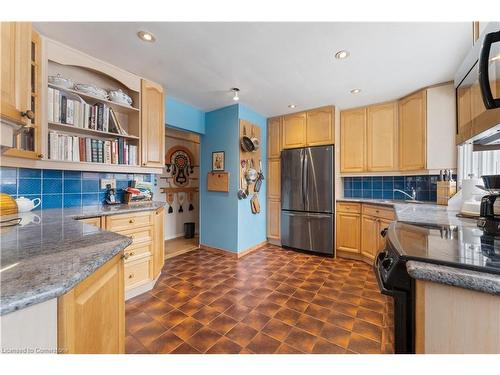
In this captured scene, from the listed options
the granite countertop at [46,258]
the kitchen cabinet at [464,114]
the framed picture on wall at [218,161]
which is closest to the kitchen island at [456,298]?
the kitchen cabinet at [464,114]

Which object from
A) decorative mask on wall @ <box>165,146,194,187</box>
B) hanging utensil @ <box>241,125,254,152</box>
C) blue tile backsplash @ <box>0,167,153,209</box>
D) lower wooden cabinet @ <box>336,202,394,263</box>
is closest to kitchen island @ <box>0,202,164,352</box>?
blue tile backsplash @ <box>0,167,153,209</box>

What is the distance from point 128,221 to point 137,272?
52 centimetres

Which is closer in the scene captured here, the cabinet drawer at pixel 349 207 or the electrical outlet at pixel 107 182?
the electrical outlet at pixel 107 182

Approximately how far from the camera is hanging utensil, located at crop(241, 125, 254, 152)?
3.15m

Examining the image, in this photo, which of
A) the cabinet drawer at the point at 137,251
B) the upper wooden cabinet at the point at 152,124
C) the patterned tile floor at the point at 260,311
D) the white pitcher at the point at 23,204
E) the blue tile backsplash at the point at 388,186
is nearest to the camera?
the patterned tile floor at the point at 260,311

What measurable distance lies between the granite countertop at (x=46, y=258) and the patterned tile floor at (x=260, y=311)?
93 cm

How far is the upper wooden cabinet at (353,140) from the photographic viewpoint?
310 cm

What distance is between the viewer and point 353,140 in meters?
3.18

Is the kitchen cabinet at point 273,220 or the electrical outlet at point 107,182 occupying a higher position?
the electrical outlet at point 107,182

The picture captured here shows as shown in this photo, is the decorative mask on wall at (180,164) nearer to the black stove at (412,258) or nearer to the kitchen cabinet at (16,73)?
the kitchen cabinet at (16,73)

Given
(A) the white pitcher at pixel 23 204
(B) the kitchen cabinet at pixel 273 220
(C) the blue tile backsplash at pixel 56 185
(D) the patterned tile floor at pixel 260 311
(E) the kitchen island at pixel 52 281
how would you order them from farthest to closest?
(B) the kitchen cabinet at pixel 273 220 → (C) the blue tile backsplash at pixel 56 185 → (A) the white pitcher at pixel 23 204 → (D) the patterned tile floor at pixel 260 311 → (E) the kitchen island at pixel 52 281

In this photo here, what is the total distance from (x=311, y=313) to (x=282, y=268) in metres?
0.95

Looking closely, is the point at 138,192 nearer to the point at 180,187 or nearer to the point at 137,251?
the point at 137,251

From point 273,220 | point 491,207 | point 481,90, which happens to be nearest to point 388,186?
point 273,220
